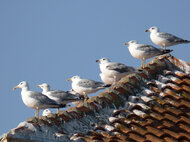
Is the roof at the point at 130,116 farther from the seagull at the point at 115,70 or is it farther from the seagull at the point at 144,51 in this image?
the seagull at the point at 144,51

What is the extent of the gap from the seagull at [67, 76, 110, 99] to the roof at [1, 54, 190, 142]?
12.0 feet

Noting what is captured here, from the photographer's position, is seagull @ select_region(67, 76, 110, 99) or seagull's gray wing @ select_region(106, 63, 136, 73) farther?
seagull @ select_region(67, 76, 110, 99)

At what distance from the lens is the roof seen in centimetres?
866

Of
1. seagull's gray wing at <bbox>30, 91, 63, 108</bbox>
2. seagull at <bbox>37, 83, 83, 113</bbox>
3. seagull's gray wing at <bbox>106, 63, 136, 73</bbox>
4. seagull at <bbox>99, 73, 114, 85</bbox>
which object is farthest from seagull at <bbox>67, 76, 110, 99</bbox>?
seagull's gray wing at <bbox>30, 91, 63, 108</bbox>

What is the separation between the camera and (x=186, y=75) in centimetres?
1164

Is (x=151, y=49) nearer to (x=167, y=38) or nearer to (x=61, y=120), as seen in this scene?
(x=167, y=38)

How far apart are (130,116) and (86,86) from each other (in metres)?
6.02

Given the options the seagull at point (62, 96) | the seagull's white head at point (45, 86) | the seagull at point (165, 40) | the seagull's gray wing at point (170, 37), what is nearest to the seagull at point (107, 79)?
the seagull at point (62, 96)

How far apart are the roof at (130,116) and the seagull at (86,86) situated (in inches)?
144

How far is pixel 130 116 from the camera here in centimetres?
980

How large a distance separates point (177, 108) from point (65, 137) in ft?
8.45

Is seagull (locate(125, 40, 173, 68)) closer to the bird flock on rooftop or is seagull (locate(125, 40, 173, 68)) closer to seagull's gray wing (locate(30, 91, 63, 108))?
the bird flock on rooftop

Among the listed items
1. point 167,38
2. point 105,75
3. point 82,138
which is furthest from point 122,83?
point 167,38

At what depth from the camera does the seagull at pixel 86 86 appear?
50.8ft
